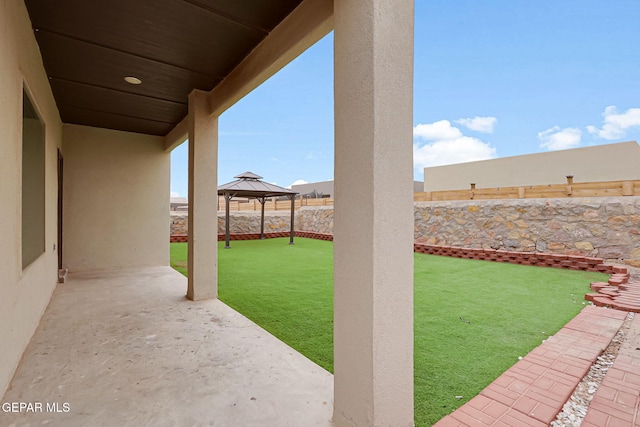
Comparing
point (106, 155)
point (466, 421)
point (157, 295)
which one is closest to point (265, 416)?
point (466, 421)

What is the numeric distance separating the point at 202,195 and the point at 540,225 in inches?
294

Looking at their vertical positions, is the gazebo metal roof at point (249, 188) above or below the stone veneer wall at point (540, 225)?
above

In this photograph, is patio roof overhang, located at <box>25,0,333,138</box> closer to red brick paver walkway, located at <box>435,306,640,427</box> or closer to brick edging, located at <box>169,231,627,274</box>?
red brick paver walkway, located at <box>435,306,640,427</box>

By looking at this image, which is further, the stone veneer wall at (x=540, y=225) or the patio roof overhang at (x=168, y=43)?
the stone veneer wall at (x=540, y=225)

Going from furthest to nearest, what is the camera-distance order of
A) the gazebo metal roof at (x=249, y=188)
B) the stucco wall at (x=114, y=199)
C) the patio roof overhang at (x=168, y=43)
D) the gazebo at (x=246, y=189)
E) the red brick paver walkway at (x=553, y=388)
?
1. the gazebo metal roof at (x=249, y=188)
2. the gazebo at (x=246, y=189)
3. the stucco wall at (x=114, y=199)
4. the patio roof overhang at (x=168, y=43)
5. the red brick paver walkway at (x=553, y=388)

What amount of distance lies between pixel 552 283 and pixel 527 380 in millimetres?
3895

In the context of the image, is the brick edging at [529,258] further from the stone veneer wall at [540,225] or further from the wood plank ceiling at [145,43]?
the wood plank ceiling at [145,43]

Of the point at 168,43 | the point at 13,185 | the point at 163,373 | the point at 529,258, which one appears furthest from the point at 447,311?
the point at 529,258

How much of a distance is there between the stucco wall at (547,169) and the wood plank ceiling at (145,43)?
18755 mm

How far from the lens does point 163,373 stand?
2377 millimetres

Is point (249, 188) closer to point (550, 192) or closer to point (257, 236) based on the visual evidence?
point (257, 236)

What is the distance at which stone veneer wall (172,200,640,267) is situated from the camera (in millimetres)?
6270

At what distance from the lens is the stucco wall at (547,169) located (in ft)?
49.0

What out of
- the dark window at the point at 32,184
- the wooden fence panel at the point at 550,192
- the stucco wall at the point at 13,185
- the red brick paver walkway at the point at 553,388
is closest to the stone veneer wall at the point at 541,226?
the wooden fence panel at the point at 550,192
